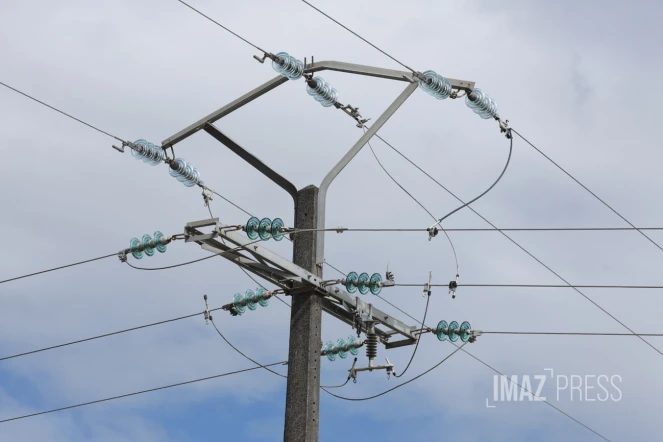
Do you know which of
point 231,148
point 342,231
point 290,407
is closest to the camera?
point 290,407

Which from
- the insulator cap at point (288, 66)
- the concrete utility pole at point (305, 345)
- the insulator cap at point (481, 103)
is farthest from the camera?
the insulator cap at point (481, 103)

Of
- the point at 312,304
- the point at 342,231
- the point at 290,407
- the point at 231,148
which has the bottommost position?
the point at 290,407

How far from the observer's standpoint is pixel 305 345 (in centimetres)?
1176

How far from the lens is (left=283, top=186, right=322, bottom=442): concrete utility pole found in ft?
37.4

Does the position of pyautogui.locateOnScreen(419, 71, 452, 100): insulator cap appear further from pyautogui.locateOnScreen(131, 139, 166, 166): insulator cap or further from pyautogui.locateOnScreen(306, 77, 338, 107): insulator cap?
pyautogui.locateOnScreen(131, 139, 166, 166): insulator cap

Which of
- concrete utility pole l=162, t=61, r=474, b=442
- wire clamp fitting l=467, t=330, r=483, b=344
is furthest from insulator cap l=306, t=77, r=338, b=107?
wire clamp fitting l=467, t=330, r=483, b=344

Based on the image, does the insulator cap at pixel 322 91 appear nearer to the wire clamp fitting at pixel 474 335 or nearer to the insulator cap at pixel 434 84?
the insulator cap at pixel 434 84

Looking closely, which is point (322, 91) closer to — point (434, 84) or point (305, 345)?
point (434, 84)

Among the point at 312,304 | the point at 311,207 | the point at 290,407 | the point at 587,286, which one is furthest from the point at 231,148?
the point at 587,286

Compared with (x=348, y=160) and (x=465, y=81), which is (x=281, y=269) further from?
(x=465, y=81)

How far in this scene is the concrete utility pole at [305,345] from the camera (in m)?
11.4

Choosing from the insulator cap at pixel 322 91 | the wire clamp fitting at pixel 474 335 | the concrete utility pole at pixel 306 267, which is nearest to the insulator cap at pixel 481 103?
the concrete utility pole at pixel 306 267

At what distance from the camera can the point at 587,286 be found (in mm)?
13617

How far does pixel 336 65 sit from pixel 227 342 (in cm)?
375
